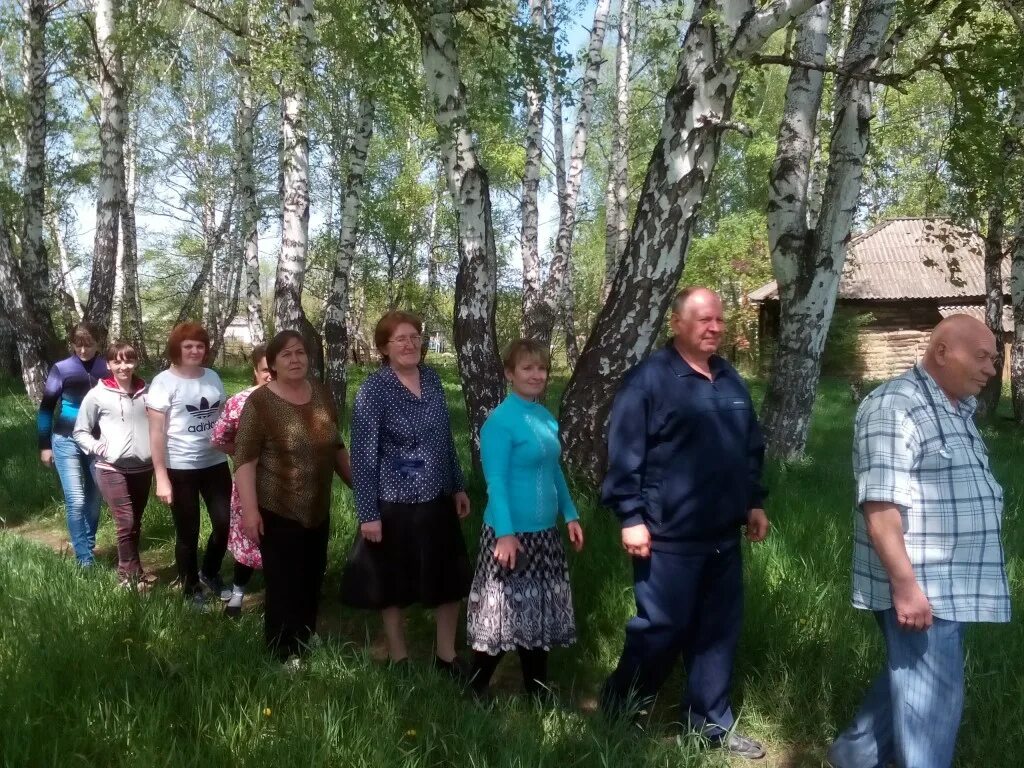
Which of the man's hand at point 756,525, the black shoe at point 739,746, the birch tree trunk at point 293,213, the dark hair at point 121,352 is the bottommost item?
the black shoe at point 739,746

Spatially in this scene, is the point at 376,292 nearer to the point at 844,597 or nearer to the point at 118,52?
the point at 118,52

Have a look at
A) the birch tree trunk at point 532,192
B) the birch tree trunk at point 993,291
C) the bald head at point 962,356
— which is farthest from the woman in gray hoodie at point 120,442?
the birch tree trunk at point 993,291

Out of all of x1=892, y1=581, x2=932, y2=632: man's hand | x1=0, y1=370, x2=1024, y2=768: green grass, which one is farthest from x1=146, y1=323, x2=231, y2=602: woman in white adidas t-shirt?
x1=892, y1=581, x2=932, y2=632: man's hand

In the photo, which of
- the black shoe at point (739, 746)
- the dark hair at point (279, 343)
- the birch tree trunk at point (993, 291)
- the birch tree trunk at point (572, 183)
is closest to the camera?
the black shoe at point (739, 746)

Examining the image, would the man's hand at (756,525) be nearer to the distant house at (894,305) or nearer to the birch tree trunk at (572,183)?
the birch tree trunk at (572,183)

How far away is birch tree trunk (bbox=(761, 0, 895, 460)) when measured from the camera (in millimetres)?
7047

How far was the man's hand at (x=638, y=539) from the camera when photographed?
3.00 metres

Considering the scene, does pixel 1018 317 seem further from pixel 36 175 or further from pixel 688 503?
pixel 36 175

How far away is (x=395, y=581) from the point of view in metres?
3.63

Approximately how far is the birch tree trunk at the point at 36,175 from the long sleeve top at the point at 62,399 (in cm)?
767

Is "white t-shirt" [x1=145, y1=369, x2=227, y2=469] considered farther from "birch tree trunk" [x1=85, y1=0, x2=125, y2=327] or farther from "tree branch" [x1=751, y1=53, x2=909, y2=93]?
"birch tree trunk" [x1=85, y1=0, x2=125, y2=327]

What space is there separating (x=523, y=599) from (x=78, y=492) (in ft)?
11.0

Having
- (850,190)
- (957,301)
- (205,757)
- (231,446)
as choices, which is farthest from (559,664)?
(957,301)

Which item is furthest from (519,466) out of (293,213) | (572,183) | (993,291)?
(572,183)
